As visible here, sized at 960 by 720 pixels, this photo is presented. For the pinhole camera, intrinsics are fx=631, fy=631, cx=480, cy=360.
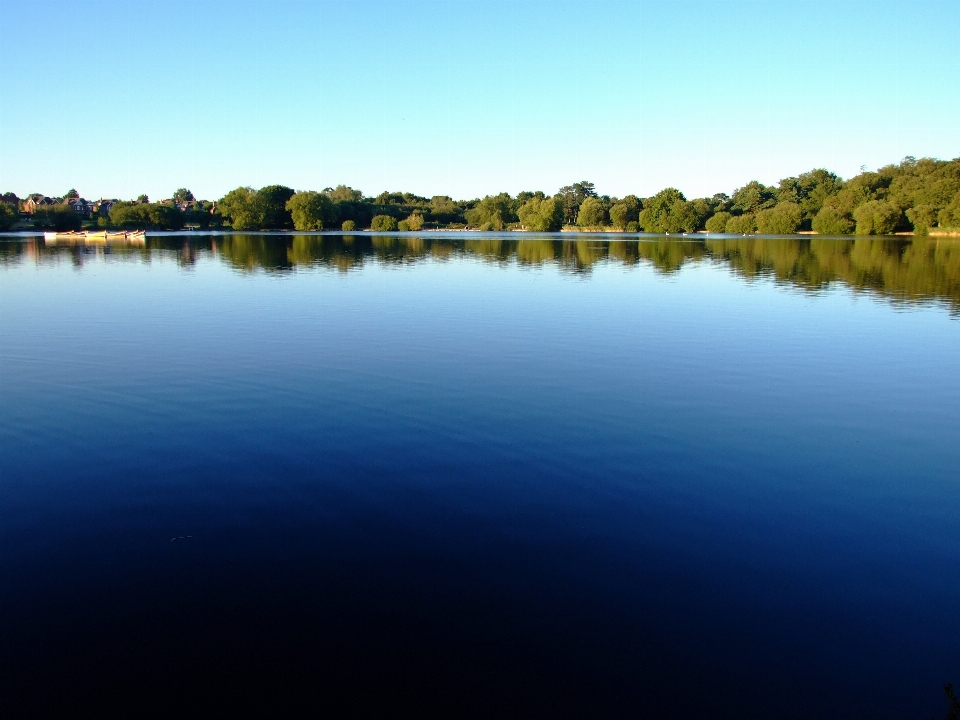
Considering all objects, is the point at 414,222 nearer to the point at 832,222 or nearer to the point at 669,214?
the point at 669,214

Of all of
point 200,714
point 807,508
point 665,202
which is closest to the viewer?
point 200,714

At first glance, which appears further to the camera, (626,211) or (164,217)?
(626,211)

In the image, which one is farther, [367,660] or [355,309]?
[355,309]

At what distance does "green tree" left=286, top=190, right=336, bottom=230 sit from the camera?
423 ft

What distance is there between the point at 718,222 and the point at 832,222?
24.3 meters

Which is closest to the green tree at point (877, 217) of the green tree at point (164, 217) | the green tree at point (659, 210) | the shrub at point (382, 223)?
the green tree at point (659, 210)

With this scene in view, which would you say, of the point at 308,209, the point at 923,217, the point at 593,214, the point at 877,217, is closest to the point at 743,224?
the point at 877,217

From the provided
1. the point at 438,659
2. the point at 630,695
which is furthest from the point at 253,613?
the point at 630,695

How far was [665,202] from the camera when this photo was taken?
5187 inches

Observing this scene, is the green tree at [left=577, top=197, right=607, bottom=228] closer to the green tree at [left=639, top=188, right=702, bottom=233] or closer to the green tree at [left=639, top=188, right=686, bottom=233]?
the green tree at [left=639, top=188, right=702, bottom=233]

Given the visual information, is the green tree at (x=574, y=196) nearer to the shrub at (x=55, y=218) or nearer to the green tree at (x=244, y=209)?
the green tree at (x=244, y=209)

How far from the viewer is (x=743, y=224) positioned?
114438 millimetres

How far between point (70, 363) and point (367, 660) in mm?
13138

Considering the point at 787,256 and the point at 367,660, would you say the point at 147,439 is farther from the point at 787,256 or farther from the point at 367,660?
the point at 787,256
